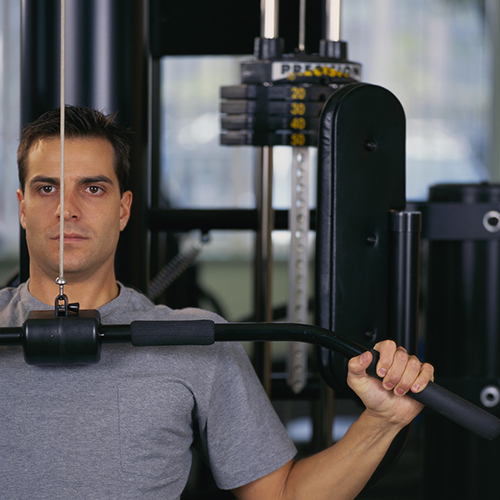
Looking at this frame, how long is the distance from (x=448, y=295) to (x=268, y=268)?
387mm

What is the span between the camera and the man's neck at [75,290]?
121 centimetres

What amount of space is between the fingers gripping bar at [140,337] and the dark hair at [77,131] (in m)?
0.38

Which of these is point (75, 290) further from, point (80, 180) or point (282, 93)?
point (282, 93)

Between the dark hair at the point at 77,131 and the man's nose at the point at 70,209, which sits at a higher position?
the dark hair at the point at 77,131

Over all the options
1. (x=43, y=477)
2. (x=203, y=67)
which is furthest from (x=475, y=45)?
(x=43, y=477)

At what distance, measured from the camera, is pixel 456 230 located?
1.43 metres

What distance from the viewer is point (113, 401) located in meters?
1.12

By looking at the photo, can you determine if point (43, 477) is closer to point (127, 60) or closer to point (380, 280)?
point (380, 280)

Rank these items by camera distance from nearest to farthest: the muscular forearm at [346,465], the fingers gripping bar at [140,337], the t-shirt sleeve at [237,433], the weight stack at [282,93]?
the fingers gripping bar at [140,337]
the muscular forearm at [346,465]
the t-shirt sleeve at [237,433]
the weight stack at [282,93]

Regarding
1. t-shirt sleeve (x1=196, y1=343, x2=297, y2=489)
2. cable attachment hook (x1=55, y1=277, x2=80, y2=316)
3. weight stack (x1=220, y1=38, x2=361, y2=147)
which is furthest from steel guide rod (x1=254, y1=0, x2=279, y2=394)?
cable attachment hook (x1=55, y1=277, x2=80, y2=316)

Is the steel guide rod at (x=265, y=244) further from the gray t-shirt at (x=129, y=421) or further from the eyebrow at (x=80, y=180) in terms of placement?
the eyebrow at (x=80, y=180)

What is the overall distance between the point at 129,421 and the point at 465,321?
728 mm

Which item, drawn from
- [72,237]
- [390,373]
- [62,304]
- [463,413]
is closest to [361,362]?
[390,373]

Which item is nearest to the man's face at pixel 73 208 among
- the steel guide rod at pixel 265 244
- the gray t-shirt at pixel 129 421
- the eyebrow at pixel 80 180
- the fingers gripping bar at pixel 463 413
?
the eyebrow at pixel 80 180
